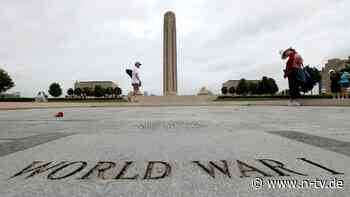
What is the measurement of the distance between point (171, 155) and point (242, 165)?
2.92 ft

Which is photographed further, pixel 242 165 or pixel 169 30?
pixel 169 30

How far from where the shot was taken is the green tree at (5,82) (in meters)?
61.1

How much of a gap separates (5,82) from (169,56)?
45.5m

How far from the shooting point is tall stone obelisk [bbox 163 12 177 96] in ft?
137

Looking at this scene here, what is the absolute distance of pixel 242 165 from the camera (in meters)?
2.68

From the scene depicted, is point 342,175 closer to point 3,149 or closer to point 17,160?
point 17,160

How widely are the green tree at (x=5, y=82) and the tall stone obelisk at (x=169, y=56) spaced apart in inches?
1722

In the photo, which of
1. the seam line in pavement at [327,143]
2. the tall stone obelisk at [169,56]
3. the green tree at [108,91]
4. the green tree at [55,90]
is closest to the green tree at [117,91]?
the green tree at [108,91]

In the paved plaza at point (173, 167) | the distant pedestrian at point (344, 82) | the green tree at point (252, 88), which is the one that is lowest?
the paved plaza at point (173, 167)

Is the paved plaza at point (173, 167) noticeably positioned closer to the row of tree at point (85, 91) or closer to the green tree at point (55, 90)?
the row of tree at point (85, 91)

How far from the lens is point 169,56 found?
4291cm

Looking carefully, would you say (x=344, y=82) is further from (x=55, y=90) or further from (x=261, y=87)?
(x=55, y=90)

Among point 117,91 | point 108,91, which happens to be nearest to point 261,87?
point 108,91

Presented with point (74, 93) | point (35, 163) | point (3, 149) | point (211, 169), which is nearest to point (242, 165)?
point (211, 169)
